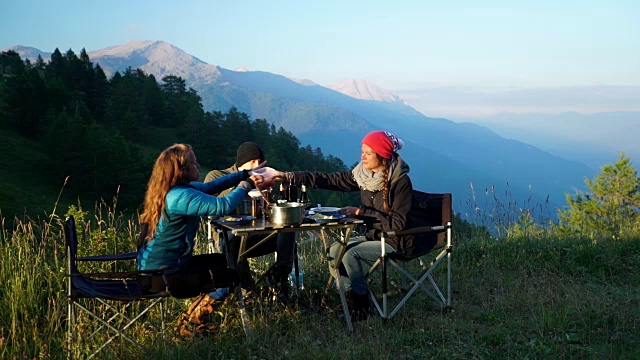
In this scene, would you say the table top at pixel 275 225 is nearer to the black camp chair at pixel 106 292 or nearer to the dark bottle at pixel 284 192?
the black camp chair at pixel 106 292

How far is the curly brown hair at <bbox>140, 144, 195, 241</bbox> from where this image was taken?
3043mm

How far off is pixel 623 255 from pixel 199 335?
443 centimetres

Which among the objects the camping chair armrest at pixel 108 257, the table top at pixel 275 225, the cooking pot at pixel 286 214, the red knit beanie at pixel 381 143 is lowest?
the camping chair armrest at pixel 108 257

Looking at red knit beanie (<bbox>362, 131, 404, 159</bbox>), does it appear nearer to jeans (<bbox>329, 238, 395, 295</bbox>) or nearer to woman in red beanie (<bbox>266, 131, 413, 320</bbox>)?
woman in red beanie (<bbox>266, 131, 413, 320</bbox>)

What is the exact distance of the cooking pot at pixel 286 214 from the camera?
3.37 m

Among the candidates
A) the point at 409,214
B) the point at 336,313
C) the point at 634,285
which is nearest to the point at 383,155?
the point at 409,214

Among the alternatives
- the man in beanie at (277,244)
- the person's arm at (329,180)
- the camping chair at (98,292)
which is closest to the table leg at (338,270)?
the man in beanie at (277,244)

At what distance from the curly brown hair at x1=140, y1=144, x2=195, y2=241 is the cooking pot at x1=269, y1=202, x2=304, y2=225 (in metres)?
0.61

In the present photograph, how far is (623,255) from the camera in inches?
216

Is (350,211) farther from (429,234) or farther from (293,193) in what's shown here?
(429,234)

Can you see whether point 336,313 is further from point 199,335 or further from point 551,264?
point 551,264

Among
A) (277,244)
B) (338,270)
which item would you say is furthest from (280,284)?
(338,270)

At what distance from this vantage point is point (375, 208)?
4.11 m

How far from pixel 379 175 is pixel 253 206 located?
39.2 inches
